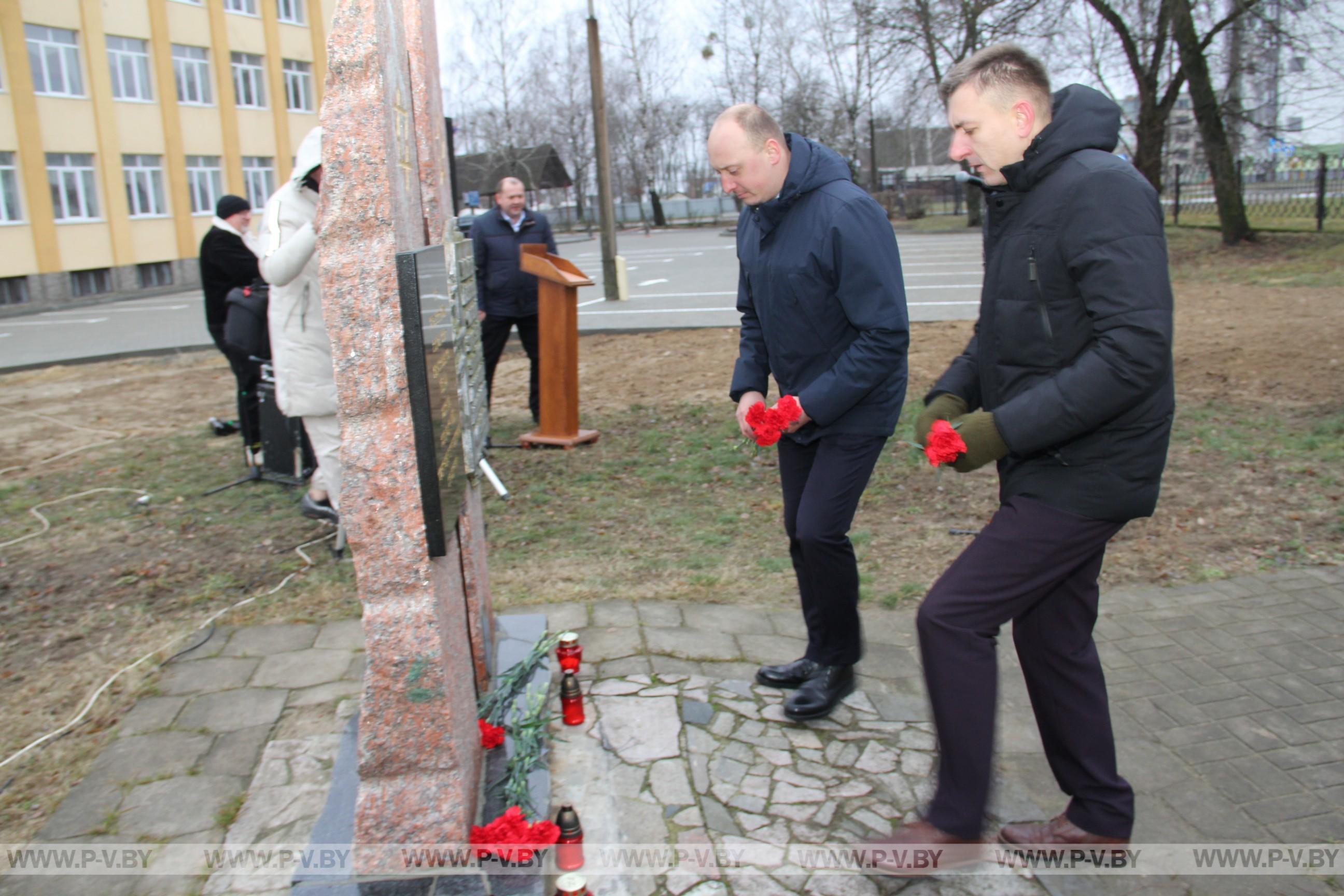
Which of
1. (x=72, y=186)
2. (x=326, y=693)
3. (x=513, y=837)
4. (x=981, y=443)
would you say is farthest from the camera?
(x=72, y=186)

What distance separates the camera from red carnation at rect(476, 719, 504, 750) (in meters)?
3.22

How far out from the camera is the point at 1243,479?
20.0ft

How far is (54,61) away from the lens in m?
28.2

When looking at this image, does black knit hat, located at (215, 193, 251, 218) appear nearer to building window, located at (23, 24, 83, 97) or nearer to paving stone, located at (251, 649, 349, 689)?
paving stone, located at (251, 649, 349, 689)

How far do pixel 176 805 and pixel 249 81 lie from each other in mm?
36690

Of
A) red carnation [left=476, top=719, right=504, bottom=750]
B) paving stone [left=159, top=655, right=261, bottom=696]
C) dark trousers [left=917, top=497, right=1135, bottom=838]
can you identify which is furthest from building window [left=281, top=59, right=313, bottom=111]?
dark trousers [left=917, top=497, right=1135, bottom=838]

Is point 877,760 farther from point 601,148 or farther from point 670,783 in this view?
point 601,148

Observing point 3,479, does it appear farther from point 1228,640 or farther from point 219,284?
point 1228,640

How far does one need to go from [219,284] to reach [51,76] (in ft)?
87.2

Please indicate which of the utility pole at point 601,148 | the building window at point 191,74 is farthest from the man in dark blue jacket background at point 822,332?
the building window at point 191,74

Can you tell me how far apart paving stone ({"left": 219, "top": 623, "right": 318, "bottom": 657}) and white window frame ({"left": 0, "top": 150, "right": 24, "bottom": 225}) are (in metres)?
27.7

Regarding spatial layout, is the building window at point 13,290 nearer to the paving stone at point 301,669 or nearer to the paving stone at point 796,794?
the paving stone at point 301,669

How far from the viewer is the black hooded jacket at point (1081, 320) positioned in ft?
7.57

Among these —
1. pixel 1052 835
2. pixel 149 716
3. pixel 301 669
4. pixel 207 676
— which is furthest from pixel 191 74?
pixel 1052 835
